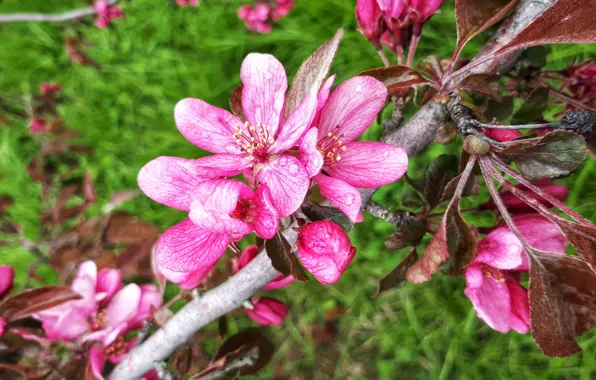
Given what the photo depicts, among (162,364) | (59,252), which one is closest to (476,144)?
(162,364)

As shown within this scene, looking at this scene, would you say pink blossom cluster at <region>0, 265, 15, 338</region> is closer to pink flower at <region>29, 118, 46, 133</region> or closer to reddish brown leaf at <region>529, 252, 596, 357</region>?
reddish brown leaf at <region>529, 252, 596, 357</region>

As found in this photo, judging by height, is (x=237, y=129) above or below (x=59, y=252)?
above

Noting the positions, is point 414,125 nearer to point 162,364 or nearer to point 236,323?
point 162,364

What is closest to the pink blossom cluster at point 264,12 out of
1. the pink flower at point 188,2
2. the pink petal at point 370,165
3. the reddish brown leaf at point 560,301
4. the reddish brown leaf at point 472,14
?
the pink flower at point 188,2

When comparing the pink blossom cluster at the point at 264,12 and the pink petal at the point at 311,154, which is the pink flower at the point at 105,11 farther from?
the pink petal at the point at 311,154

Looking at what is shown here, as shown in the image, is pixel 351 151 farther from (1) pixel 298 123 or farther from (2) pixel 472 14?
(2) pixel 472 14

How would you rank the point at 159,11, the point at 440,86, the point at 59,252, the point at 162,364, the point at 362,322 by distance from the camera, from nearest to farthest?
the point at 440,86
the point at 162,364
the point at 59,252
the point at 362,322
the point at 159,11
